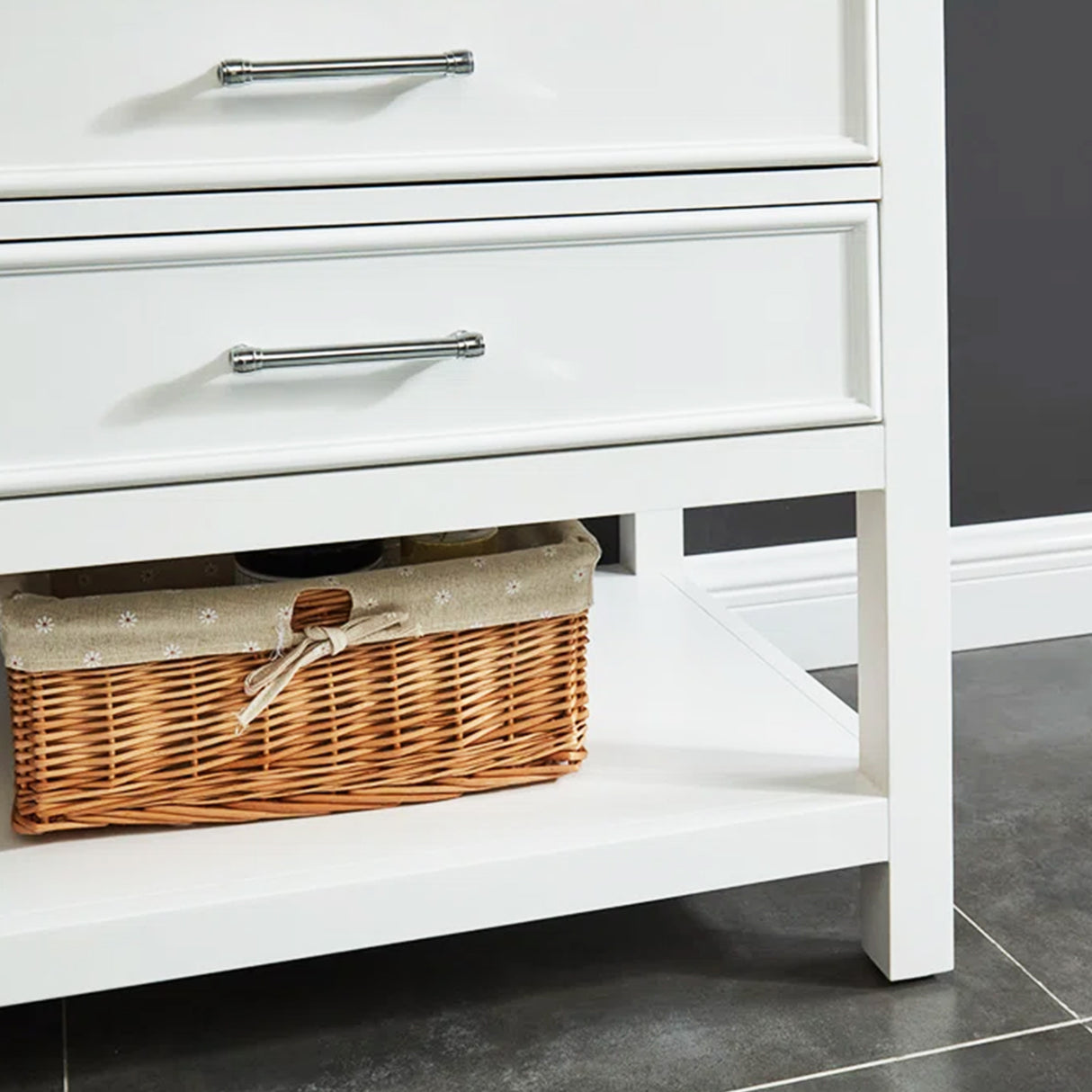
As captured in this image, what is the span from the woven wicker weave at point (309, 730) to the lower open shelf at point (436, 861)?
0.02 meters

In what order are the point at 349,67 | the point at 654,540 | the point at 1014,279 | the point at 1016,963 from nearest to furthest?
the point at 349,67 < the point at 1016,963 < the point at 654,540 < the point at 1014,279

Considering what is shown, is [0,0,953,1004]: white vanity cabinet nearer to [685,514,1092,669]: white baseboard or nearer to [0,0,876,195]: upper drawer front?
[0,0,876,195]: upper drawer front

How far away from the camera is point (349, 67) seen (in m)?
0.92

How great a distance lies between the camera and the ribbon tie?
3.48ft

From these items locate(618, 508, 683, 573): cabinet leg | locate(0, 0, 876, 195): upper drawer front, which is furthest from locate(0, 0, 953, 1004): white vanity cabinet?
locate(618, 508, 683, 573): cabinet leg

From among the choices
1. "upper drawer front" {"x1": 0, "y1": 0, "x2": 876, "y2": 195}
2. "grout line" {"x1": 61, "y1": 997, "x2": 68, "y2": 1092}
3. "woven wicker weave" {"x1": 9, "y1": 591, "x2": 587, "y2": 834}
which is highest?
"upper drawer front" {"x1": 0, "y1": 0, "x2": 876, "y2": 195}

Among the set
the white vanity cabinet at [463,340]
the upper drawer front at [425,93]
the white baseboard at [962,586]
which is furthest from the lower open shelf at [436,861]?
the white baseboard at [962,586]

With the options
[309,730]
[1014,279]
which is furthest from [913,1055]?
[1014,279]

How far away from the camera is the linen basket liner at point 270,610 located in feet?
3.37

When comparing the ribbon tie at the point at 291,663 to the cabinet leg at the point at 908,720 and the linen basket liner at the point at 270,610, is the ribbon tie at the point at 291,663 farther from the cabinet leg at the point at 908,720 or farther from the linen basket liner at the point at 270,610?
the cabinet leg at the point at 908,720

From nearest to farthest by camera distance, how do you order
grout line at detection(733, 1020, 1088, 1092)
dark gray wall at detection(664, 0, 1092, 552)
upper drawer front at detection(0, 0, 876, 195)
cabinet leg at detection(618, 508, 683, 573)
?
1. upper drawer front at detection(0, 0, 876, 195)
2. grout line at detection(733, 1020, 1088, 1092)
3. cabinet leg at detection(618, 508, 683, 573)
4. dark gray wall at detection(664, 0, 1092, 552)

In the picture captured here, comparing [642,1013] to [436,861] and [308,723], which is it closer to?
[436,861]

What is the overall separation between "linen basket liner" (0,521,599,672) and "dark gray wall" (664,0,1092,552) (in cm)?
63

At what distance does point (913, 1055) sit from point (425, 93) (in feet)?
2.06
